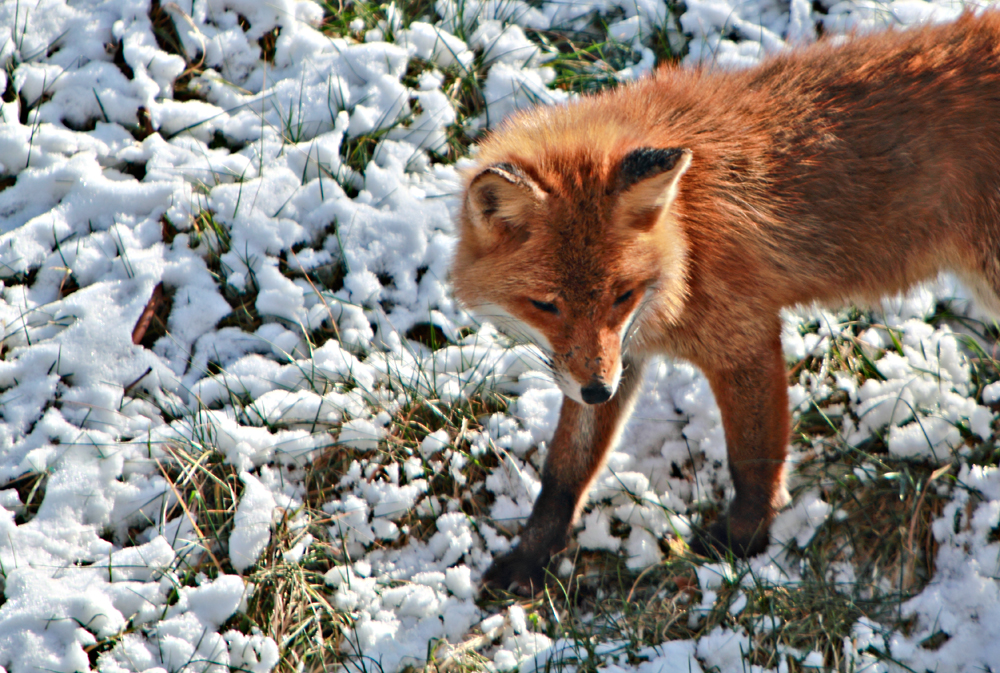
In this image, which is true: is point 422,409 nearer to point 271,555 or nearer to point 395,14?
point 271,555

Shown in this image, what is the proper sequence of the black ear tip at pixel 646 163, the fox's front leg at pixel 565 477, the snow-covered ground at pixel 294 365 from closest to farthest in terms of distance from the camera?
1. the black ear tip at pixel 646 163
2. the snow-covered ground at pixel 294 365
3. the fox's front leg at pixel 565 477

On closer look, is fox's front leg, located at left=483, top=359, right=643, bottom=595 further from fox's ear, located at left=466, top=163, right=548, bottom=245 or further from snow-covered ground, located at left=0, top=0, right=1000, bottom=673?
fox's ear, located at left=466, top=163, right=548, bottom=245

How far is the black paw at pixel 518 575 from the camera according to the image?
3225 mm

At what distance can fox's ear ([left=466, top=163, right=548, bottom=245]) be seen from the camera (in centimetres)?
255

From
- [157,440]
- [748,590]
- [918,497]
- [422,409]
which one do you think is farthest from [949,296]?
[157,440]

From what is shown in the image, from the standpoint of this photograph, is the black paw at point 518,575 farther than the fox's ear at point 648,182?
Yes

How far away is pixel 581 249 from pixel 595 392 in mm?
504

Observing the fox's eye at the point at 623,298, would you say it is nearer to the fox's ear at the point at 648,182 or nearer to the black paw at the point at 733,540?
the fox's ear at the point at 648,182

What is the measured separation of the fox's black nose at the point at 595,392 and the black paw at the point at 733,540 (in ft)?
3.01

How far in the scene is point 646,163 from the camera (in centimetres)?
252

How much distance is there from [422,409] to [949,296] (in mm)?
2797

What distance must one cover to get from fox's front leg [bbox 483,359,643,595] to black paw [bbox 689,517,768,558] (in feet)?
1.74

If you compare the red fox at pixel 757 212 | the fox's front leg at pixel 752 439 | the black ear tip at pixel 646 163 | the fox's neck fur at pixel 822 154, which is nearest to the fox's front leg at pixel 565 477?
the red fox at pixel 757 212

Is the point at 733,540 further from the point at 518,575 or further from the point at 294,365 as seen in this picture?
the point at 294,365
